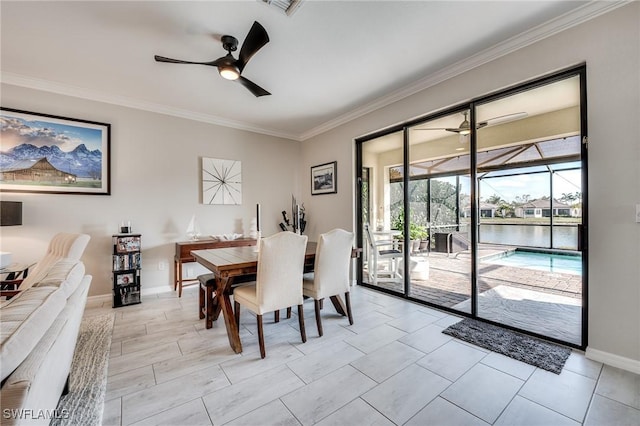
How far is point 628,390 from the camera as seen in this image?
1.68 m

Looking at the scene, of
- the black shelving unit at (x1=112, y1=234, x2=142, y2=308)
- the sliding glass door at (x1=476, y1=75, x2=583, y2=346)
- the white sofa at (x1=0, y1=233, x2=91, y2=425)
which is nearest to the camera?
the white sofa at (x1=0, y1=233, x2=91, y2=425)

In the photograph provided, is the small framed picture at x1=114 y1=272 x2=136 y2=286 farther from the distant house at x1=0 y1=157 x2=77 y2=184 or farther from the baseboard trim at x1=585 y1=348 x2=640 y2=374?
the baseboard trim at x1=585 y1=348 x2=640 y2=374

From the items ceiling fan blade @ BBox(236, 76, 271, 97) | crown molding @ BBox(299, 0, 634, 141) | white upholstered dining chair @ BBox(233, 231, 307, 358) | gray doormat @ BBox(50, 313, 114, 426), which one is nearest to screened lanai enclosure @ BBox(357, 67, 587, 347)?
crown molding @ BBox(299, 0, 634, 141)

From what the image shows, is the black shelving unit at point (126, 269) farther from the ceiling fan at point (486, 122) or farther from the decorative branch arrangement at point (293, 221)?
the ceiling fan at point (486, 122)

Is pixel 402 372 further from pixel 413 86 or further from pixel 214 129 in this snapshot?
pixel 214 129

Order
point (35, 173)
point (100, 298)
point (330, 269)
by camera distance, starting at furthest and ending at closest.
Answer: point (100, 298) < point (35, 173) < point (330, 269)

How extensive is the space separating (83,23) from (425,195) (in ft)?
12.6

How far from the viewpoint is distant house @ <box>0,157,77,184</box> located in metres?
2.97

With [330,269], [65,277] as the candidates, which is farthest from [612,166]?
[65,277]

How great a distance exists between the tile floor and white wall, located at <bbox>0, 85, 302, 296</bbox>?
1503mm

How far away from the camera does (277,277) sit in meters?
2.21

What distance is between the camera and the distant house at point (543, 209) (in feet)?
7.63

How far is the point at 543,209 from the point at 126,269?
4.67 metres

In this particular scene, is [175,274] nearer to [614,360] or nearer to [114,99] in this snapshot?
[114,99]
